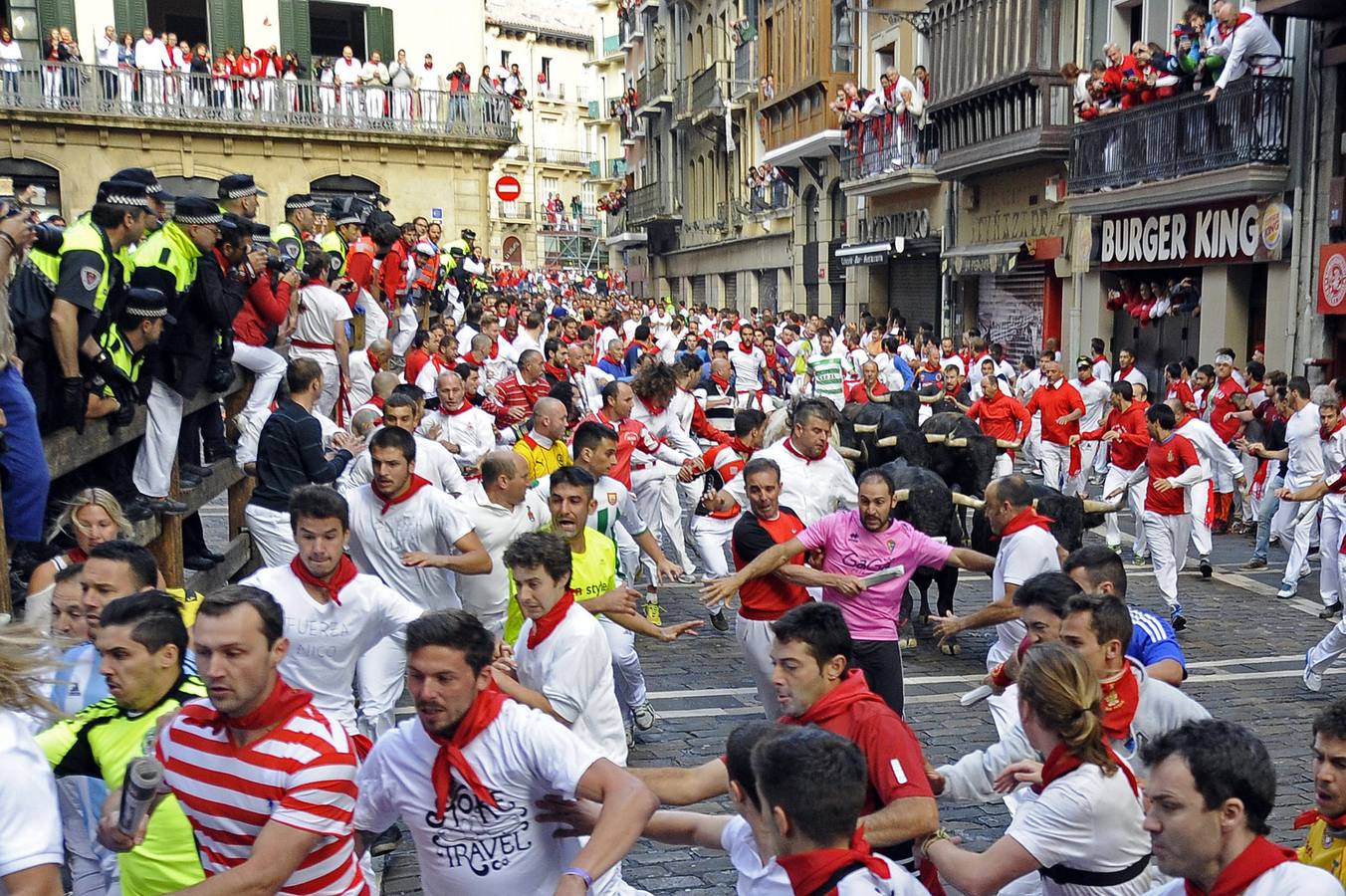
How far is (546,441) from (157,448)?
2.64 metres

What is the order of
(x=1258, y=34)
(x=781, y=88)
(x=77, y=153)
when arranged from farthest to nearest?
(x=781, y=88) < (x=77, y=153) < (x=1258, y=34)

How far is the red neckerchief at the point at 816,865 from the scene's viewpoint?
3.10m

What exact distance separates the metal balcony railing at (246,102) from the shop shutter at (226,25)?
8.06 feet

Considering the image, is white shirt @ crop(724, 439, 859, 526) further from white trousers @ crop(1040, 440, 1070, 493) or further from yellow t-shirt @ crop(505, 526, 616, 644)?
white trousers @ crop(1040, 440, 1070, 493)

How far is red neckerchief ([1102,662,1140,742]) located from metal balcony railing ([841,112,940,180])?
82.9ft

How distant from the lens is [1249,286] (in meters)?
19.8

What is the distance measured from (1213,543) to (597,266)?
59779mm

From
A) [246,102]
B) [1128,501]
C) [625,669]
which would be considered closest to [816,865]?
[625,669]

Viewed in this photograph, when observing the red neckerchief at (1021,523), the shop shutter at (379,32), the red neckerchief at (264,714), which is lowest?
the red neckerchief at (1021,523)

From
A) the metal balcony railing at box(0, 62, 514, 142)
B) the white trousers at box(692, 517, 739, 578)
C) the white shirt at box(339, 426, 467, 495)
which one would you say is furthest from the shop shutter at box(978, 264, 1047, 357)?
the white shirt at box(339, 426, 467, 495)

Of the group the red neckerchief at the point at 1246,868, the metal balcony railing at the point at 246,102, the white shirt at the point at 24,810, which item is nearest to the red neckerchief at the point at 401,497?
the white shirt at the point at 24,810

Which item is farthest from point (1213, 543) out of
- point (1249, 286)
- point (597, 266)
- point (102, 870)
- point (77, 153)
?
point (597, 266)

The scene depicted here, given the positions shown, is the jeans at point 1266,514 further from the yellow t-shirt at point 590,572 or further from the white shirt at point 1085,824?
the white shirt at point 1085,824

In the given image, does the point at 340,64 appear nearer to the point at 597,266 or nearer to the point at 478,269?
the point at 478,269
